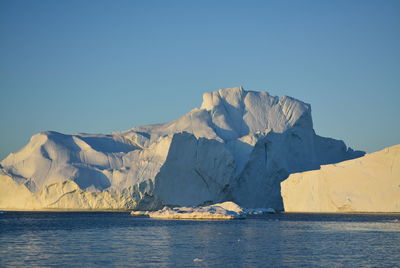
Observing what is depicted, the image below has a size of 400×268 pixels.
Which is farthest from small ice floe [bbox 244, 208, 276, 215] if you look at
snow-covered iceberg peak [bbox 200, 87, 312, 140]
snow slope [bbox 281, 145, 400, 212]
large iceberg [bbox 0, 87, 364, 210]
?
snow-covered iceberg peak [bbox 200, 87, 312, 140]

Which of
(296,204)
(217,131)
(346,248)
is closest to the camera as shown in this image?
(346,248)

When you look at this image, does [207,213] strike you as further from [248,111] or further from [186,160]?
[248,111]

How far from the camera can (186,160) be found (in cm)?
5694

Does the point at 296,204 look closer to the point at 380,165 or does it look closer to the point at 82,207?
the point at 380,165

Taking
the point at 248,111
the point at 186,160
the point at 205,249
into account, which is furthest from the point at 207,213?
the point at 248,111

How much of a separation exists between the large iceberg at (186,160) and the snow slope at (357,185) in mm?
8453

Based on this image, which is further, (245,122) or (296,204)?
(245,122)

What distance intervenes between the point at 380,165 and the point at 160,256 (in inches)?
1252

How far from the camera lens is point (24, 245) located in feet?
75.6

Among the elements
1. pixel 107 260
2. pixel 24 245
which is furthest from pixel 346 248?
pixel 24 245

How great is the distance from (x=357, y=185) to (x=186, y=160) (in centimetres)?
1708

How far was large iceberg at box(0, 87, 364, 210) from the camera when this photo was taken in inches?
2256

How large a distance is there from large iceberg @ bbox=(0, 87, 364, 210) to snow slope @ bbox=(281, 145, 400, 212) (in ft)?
27.7

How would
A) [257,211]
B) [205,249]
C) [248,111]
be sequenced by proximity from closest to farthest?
1. [205,249]
2. [257,211]
3. [248,111]
